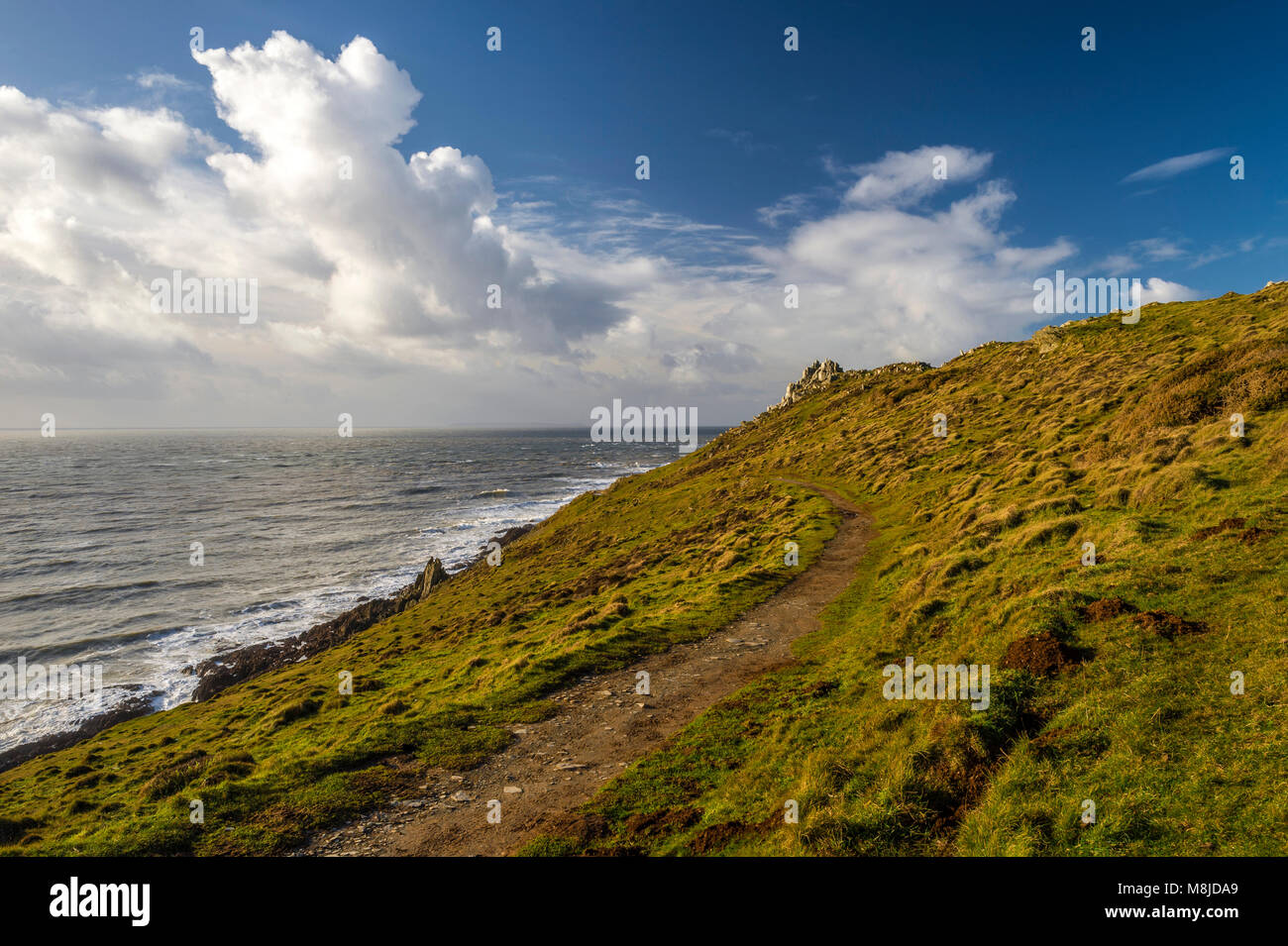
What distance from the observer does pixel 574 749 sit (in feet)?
44.1

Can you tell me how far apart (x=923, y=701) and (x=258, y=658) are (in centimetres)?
4267

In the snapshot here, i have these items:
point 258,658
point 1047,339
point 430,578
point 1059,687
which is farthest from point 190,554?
point 1047,339

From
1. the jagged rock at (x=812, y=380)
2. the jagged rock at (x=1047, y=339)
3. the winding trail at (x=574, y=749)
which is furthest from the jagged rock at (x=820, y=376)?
the winding trail at (x=574, y=749)

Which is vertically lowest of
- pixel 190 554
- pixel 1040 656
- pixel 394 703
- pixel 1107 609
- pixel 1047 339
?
pixel 190 554

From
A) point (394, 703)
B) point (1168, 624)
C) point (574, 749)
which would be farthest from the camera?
point (394, 703)

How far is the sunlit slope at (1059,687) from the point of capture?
23.3 feet

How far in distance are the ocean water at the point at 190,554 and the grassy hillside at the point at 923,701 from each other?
12.5 meters

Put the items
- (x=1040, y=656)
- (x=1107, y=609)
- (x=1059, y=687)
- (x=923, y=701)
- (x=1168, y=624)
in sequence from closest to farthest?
1. (x=1059, y=687)
2. (x=1168, y=624)
3. (x=1040, y=656)
4. (x=923, y=701)
5. (x=1107, y=609)

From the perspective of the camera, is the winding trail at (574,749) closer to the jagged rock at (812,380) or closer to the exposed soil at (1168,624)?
the exposed soil at (1168,624)

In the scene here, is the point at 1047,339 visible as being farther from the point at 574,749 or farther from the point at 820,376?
the point at 574,749

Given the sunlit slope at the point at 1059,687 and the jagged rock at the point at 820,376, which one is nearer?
the sunlit slope at the point at 1059,687

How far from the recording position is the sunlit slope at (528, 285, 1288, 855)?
712 centimetres

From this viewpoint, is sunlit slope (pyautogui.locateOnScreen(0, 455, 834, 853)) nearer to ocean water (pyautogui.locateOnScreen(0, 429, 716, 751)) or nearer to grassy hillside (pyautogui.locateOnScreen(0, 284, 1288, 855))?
grassy hillside (pyautogui.locateOnScreen(0, 284, 1288, 855))

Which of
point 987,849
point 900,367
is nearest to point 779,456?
point 900,367
